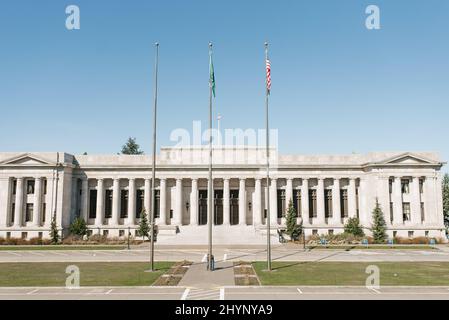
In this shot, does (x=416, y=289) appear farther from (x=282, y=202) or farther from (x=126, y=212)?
(x=126, y=212)

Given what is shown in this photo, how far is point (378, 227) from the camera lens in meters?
56.0

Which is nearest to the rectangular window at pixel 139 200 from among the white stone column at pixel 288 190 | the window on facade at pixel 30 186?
the window on facade at pixel 30 186

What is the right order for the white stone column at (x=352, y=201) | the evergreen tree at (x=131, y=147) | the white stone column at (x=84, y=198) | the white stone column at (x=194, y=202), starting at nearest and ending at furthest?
1. the white stone column at (x=194, y=202)
2. the white stone column at (x=84, y=198)
3. the white stone column at (x=352, y=201)
4. the evergreen tree at (x=131, y=147)

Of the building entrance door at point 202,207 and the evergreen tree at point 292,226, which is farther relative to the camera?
the building entrance door at point 202,207

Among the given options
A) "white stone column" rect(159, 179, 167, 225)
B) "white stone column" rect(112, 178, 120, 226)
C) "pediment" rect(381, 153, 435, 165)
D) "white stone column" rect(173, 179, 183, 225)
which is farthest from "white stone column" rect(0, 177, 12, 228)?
"pediment" rect(381, 153, 435, 165)

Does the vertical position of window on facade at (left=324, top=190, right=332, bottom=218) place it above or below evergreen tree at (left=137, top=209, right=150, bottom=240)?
above

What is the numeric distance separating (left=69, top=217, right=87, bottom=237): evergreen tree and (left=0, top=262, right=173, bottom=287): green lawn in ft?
86.4

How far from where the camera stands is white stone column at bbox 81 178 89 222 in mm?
63688

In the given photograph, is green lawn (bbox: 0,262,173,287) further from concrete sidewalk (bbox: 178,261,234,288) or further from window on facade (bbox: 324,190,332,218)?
window on facade (bbox: 324,190,332,218)

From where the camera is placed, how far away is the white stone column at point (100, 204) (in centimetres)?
6291

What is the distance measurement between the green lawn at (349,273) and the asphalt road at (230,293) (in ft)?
5.97

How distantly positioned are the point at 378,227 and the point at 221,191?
26447 mm

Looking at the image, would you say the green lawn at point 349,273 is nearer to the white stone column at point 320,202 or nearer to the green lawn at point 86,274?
the green lawn at point 86,274
